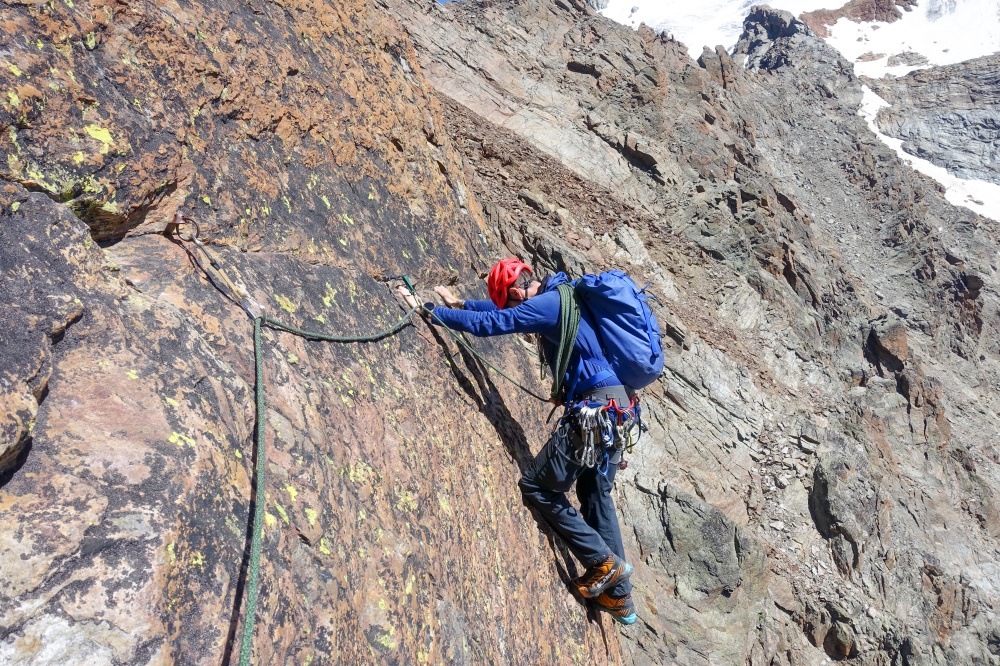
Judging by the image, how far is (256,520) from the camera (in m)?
2.51

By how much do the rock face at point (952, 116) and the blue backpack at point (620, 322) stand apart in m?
57.9

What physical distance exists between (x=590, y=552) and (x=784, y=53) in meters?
58.9

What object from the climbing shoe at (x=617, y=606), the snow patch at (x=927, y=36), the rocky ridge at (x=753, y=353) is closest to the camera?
the climbing shoe at (x=617, y=606)

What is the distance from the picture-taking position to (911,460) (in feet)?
56.1

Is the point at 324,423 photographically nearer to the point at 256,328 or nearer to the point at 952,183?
the point at 256,328

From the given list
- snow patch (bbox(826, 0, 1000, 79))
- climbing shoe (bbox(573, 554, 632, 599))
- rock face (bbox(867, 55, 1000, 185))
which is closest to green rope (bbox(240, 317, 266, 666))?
climbing shoe (bbox(573, 554, 632, 599))

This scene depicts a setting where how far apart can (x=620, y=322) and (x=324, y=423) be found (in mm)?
2320

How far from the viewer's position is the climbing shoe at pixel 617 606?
539cm

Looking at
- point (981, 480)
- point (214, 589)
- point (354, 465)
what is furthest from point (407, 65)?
point (981, 480)

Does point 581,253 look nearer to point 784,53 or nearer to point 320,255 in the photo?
point 320,255

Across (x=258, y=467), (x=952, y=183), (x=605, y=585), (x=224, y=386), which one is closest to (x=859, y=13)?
(x=952, y=183)

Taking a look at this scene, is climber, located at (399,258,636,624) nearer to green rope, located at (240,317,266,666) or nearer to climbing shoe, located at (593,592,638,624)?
climbing shoe, located at (593,592,638,624)

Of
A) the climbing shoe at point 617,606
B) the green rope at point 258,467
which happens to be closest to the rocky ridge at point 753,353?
the climbing shoe at point 617,606

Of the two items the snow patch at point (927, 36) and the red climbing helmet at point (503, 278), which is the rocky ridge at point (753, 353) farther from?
the snow patch at point (927, 36)
